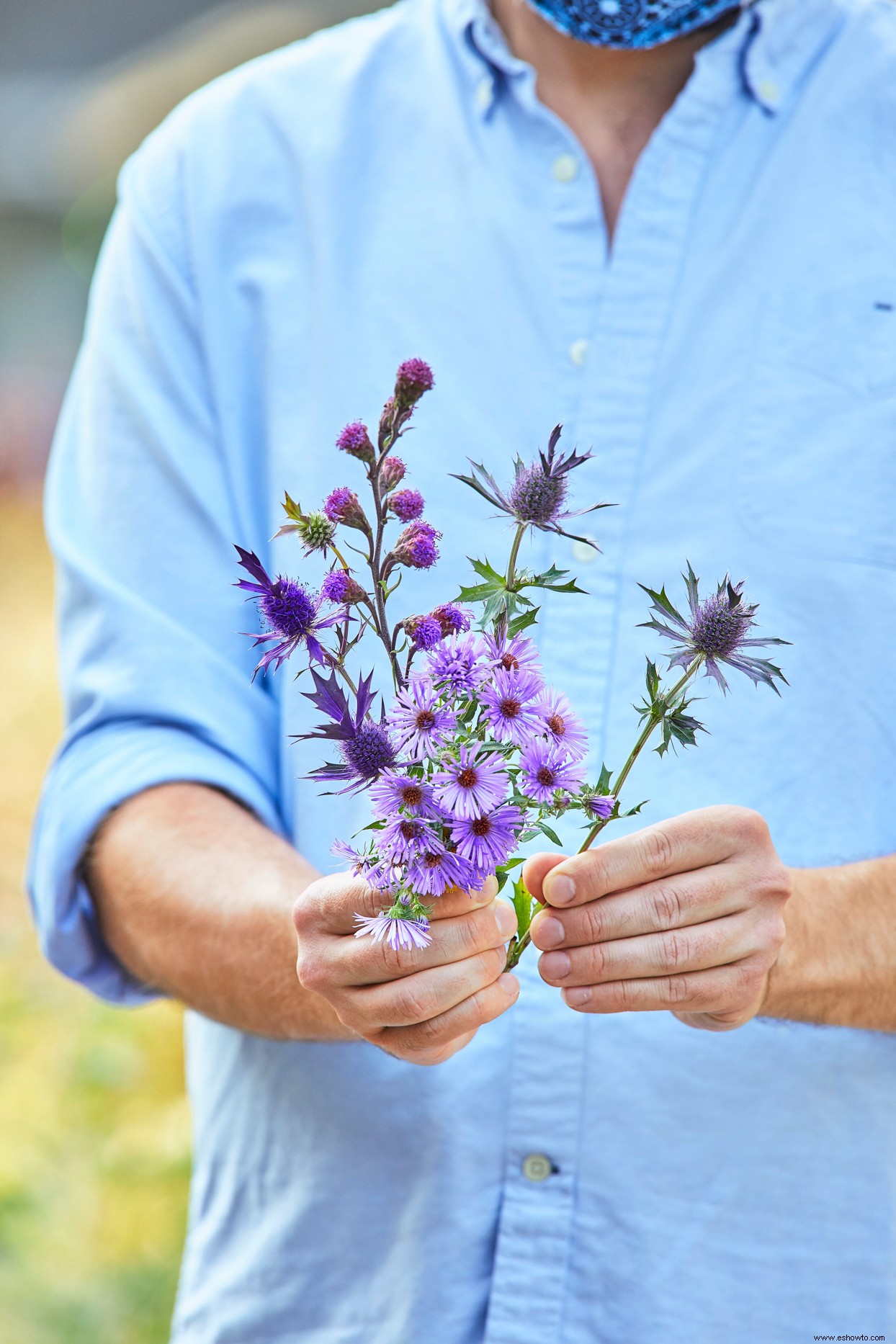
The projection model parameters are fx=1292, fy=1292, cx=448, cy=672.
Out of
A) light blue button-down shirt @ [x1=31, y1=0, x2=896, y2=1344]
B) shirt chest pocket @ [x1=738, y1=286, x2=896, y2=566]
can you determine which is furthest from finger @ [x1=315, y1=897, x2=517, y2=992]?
shirt chest pocket @ [x1=738, y1=286, x2=896, y2=566]

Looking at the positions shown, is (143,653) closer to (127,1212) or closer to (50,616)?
(127,1212)

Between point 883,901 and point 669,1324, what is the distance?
0.42m

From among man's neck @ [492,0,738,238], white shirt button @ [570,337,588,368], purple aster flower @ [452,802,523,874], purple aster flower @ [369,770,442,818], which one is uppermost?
man's neck @ [492,0,738,238]

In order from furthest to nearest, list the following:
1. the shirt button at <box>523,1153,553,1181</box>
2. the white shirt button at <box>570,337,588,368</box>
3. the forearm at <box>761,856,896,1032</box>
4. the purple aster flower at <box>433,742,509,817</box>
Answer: the white shirt button at <box>570,337,588,368</box>, the shirt button at <box>523,1153,553,1181</box>, the forearm at <box>761,856,896,1032</box>, the purple aster flower at <box>433,742,509,817</box>

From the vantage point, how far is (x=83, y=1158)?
7.96 ft

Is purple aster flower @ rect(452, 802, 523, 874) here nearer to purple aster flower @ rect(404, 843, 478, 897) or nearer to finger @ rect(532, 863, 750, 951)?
purple aster flower @ rect(404, 843, 478, 897)

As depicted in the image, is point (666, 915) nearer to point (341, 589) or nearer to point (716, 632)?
point (716, 632)

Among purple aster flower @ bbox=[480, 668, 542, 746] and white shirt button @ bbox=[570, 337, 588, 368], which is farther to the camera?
white shirt button @ bbox=[570, 337, 588, 368]

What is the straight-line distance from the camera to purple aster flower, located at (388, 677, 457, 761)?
69 centimetres

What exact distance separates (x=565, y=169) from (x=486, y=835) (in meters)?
0.84

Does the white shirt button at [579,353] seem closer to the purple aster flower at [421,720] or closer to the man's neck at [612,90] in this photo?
the man's neck at [612,90]

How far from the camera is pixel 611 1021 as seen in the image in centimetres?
114

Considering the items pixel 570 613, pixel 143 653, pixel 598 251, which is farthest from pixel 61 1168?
pixel 598 251

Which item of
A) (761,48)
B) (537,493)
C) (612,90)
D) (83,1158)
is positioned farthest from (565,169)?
(83,1158)
